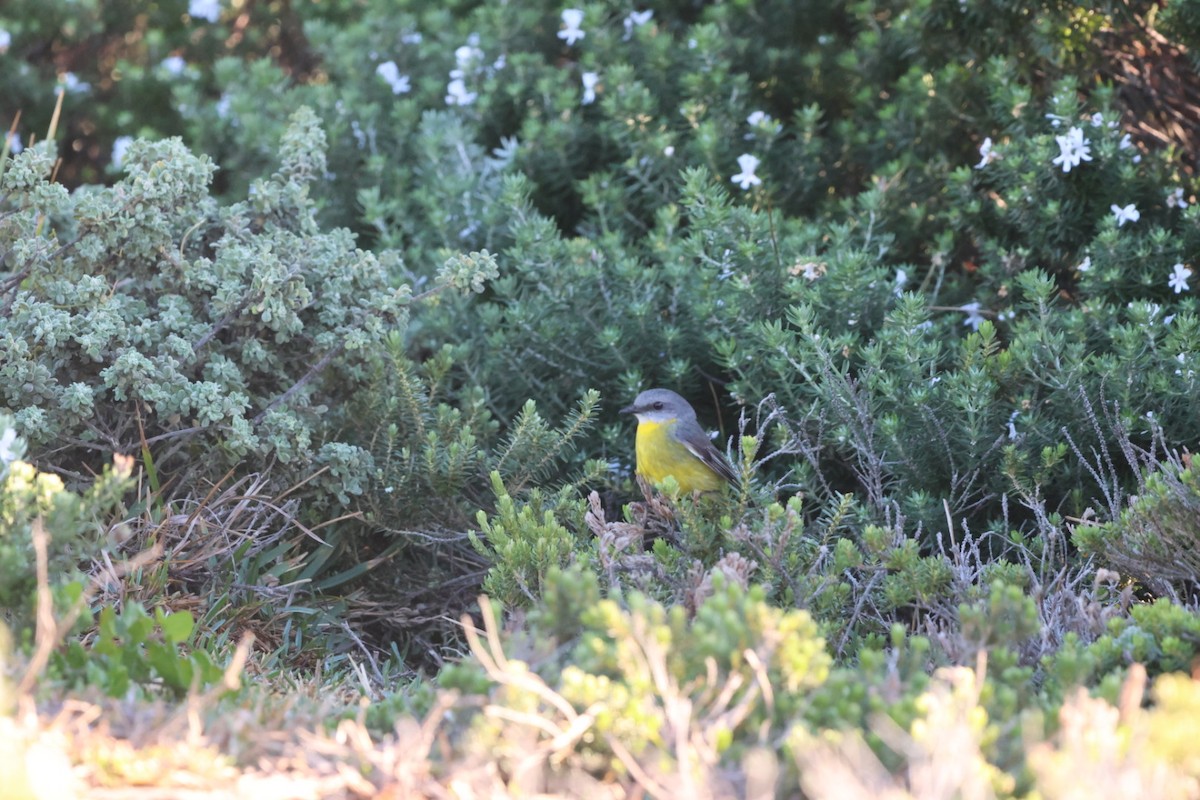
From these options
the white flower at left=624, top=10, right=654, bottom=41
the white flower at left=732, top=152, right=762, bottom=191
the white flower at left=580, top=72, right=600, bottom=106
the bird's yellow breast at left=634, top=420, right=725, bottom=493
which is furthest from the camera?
the white flower at left=624, top=10, right=654, bottom=41

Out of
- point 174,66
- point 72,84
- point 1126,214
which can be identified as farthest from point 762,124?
point 72,84

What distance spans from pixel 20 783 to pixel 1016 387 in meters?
3.59

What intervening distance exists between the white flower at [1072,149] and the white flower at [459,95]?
282 centimetres

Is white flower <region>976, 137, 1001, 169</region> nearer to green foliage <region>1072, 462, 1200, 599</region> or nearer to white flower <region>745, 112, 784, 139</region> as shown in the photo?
white flower <region>745, 112, 784, 139</region>

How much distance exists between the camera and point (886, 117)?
231 inches

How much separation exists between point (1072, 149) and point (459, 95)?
2931 millimetres

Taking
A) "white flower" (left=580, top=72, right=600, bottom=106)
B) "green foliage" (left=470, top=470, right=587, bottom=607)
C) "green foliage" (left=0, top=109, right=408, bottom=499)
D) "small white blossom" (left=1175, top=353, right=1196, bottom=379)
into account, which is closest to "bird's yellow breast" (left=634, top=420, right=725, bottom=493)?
"green foliage" (left=470, top=470, right=587, bottom=607)

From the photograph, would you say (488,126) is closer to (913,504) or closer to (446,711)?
(913,504)

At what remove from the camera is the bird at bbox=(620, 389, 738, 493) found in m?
4.94

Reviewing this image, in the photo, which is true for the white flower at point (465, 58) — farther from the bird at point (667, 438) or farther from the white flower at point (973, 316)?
the white flower at point (973, 316)

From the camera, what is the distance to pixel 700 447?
5.05 meters

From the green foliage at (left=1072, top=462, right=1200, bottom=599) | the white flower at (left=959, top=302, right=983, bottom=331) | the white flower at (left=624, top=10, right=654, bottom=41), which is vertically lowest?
the green foliage at (left=1072, top=462, right=1200, bottom=599)

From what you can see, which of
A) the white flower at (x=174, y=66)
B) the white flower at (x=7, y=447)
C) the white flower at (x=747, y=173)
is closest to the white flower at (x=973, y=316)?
the white flower at (x=747, y=173)

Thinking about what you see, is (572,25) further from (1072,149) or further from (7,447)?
(7,447)
